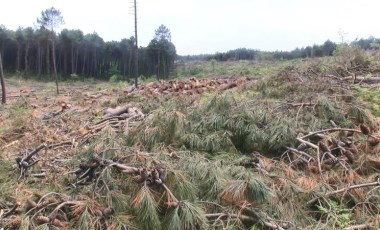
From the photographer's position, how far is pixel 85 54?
45438 millimetres

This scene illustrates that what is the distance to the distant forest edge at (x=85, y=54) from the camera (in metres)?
41.9

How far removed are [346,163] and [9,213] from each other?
3.17 m

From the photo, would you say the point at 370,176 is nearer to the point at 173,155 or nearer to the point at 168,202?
the point at 173,155

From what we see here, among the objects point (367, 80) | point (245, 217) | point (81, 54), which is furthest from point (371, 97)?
point (81, 54)

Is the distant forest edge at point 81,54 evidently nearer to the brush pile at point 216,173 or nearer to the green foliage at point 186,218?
the brush pile at point 216,173

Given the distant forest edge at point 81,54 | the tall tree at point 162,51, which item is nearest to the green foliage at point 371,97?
the distant forest edge at point 81,54

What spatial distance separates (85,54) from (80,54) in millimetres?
792

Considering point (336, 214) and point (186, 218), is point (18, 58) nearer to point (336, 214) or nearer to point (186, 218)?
point (336, 214)

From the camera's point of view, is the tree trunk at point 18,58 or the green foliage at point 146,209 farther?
the tree trunk at point 18,58

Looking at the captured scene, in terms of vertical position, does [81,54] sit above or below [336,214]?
above

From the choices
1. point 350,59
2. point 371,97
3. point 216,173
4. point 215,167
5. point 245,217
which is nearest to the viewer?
point 245,217

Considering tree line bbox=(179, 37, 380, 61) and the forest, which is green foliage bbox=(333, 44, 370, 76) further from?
tree line bbox=(179, 37, 380, 61)

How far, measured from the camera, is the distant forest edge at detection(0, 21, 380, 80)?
137 ft

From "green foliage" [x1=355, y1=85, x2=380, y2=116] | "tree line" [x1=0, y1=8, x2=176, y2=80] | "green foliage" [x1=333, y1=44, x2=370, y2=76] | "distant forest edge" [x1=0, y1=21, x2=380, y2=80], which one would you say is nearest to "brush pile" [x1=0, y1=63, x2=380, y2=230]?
"green foliage" [x1=355, y1=85, x2=380, y2=116]
